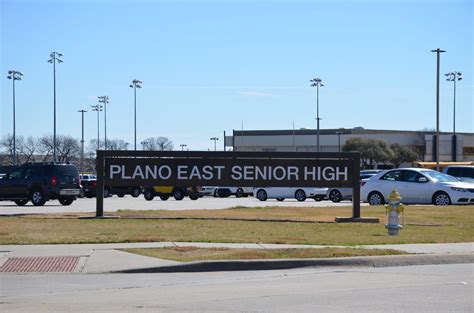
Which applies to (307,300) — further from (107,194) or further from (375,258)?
(107,194)

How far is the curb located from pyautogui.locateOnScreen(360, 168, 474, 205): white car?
1477 cm

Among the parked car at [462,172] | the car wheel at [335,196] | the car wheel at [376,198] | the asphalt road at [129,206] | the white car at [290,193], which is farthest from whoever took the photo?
the white car at [290,193]

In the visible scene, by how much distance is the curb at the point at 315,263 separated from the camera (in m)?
12.7

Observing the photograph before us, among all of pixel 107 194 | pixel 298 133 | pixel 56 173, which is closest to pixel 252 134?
pixel 298 133

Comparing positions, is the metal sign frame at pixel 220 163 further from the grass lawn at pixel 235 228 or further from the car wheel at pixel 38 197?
the car wheel at pixel 38 197

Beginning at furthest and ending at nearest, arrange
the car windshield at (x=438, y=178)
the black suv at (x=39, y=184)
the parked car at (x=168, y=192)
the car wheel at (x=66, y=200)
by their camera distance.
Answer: the parked car at (x=168, y=192)
the car wheel at (x=66, y=200)
the black suv at (x=39, y=184)
the car windshield at (x=438, y=178)

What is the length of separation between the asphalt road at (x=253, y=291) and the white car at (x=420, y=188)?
15.7 meters

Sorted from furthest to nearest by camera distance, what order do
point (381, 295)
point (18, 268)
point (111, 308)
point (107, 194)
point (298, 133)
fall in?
point (298, 133) → point (107, 194) → point (18, 268) → point (381, 295) → point (111, 308)

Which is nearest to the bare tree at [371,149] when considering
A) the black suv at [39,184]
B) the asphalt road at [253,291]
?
the black suv at [39,184]

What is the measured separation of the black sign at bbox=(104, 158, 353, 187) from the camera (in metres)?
22.7

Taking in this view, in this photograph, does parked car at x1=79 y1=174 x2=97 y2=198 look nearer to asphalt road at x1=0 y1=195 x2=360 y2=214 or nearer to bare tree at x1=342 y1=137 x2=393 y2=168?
asphalt road at x1=0 y1=195 x2=360 y2=214

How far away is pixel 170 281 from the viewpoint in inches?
463

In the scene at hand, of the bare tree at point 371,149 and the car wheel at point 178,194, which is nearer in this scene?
the car wheel at point 178,194

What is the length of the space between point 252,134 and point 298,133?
19.4 ft
